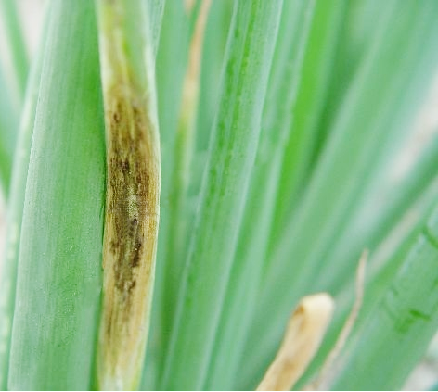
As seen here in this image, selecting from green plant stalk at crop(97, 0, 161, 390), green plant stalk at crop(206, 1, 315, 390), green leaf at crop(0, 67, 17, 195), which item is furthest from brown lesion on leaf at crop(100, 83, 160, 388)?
green leaf at crop(0, 67, 17, 195)

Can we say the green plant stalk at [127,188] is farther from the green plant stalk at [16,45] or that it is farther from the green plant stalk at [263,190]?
the green plant stalk at [16,45]

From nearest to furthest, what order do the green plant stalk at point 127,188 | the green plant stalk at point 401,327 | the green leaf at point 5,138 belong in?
the green plant stalk at point 127,188, the green plant stalk at point 401,327, the green leaf at point 5,138

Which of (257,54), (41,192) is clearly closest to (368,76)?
(257,54)

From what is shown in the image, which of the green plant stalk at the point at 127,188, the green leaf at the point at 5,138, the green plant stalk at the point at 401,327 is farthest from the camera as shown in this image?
the green leaf at the point at 5,138

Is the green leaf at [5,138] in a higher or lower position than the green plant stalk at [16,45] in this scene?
lower

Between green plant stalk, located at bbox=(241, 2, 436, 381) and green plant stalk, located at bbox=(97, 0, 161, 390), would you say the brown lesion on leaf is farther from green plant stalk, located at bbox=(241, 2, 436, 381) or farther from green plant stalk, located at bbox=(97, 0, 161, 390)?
green plant stalk, located at bbox=(241, 2, 436, 381)

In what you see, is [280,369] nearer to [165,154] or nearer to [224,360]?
[224,360]

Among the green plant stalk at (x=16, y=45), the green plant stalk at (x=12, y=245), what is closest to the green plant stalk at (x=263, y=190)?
the green plant stalk at (x=12, y=245)
